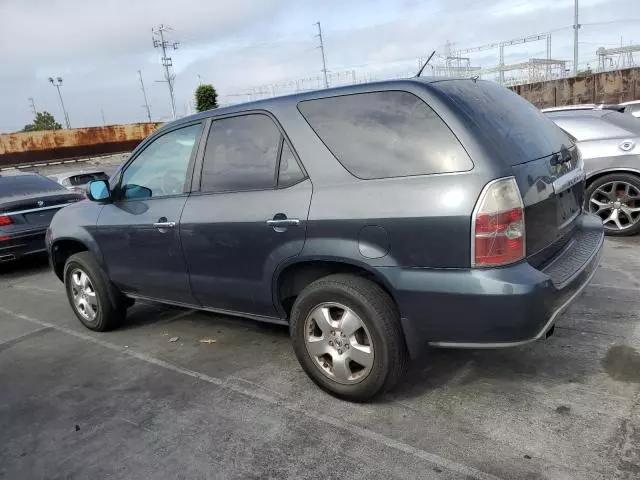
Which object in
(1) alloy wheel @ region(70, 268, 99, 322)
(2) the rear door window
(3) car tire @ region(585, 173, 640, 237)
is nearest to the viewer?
(2) the rear door window

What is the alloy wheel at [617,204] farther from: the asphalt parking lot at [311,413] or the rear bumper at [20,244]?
the rear bumper at [20,244]

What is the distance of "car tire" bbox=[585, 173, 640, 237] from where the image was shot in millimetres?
6363

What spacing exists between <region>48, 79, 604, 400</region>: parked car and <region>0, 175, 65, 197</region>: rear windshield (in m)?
5.66

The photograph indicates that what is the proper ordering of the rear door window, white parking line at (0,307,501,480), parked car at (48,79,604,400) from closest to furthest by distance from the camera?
white parking line at (0,307,501,480), parked car at (48,79,604,400), the rear door window

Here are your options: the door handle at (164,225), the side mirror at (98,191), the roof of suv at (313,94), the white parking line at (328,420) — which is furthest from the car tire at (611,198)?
the side mirror at (98,191)

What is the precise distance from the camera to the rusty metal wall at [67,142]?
29.1 metres

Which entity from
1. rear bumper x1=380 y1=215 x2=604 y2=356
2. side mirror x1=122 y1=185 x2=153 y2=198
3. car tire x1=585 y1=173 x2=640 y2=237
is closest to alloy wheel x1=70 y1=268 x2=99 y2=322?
side mirror x1=122 y1=185 x2=153 y2=198

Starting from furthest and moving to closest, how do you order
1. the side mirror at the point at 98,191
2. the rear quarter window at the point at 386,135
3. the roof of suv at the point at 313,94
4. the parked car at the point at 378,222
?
the side mirror at the point at 98,191 → the roof of suv at the point at 313,94 → the rear quarter window at the point at 386,135 → the parked car at the point at 378,222

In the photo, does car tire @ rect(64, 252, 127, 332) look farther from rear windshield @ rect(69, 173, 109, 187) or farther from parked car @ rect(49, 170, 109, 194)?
rear windshield @ rect(69, 173, 109, 187)

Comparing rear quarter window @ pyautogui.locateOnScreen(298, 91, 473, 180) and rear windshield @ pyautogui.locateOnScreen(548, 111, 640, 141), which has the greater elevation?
rear quarter window @ pyautogui.locateOnScreen(298, 91, 473, 180)

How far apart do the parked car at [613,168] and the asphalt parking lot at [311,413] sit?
7.50ft

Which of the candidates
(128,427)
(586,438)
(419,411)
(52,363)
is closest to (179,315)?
(52,363)

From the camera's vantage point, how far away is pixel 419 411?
3068 millimetres

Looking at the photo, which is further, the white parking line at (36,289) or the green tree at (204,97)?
the green tree at (204,97)
